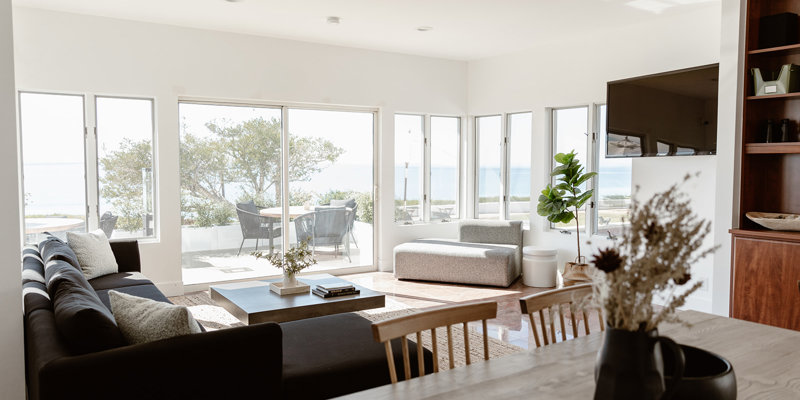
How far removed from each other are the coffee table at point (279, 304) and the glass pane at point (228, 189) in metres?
1.79

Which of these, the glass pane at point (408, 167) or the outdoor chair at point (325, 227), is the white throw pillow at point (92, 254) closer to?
the outdoor chair at point (325, 227)

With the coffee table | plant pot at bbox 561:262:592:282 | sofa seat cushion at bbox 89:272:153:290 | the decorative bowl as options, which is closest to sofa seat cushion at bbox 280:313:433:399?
the coffee table

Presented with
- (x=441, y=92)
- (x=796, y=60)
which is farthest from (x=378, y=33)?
(x=796, y=60)

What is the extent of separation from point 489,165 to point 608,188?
1.84 m

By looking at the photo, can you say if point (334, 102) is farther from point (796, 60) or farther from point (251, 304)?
point (796, 60)

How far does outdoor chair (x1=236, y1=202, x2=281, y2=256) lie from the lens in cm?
632

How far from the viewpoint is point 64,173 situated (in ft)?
17.5

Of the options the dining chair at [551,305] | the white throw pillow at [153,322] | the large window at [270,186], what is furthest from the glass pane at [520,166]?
the white throw pillow at [153,322]

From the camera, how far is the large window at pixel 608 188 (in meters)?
6.00

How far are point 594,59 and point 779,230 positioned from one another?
2.93 metres

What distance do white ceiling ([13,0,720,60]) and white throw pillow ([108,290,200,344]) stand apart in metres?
3.34

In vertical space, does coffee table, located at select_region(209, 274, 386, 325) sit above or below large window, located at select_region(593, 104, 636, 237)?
below

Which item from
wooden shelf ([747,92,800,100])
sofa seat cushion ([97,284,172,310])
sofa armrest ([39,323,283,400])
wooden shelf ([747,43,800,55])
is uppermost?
wooden shelf ([747,43,800,55])

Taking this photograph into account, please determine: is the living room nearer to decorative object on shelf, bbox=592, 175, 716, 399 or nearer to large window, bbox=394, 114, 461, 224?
large window, bbox=394, 114, 461, 224
